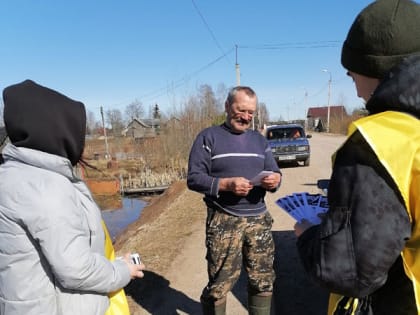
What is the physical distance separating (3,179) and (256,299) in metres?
2.26

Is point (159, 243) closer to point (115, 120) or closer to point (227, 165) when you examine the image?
point (227, 165)

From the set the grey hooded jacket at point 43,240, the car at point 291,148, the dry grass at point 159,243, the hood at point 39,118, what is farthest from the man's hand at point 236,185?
the car at point 291,148

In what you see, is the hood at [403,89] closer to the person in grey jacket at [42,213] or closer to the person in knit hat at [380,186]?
the person in knit hat at [380,186]

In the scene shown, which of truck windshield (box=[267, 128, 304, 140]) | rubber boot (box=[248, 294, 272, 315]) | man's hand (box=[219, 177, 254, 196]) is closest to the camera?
man's hand (box=[219, 177, 254, 196])

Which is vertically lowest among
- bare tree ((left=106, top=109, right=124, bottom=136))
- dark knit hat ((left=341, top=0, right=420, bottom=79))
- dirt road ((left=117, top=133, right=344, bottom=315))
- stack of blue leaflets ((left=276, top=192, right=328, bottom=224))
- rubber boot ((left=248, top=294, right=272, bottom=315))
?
bare tree ((left=106, top=109, right=124, bottom=136))

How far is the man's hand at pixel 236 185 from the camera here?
2.60 m

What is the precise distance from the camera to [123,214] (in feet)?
54.0

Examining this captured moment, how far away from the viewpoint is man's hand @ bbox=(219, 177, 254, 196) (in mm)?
2598

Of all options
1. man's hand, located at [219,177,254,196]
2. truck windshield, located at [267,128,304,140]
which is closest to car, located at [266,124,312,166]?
truck windshield, located at [267,128,304,140]

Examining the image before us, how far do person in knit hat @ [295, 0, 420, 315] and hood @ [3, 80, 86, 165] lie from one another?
3.70ft

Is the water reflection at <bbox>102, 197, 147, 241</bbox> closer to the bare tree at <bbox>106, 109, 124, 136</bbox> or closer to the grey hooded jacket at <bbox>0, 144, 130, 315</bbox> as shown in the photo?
the grey hooded jacket at <bbox>0, 144, 130, 315</bbox>

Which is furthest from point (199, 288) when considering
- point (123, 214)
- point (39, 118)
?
point (123, 214)

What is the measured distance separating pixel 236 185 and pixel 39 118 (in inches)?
59.9

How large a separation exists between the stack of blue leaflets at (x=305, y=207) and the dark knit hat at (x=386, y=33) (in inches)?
26.5
